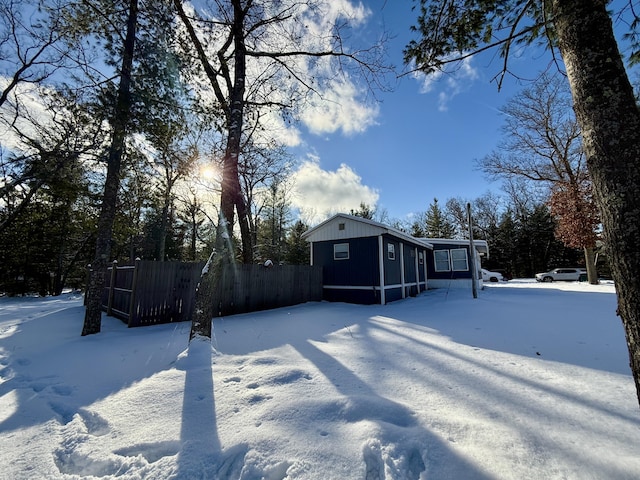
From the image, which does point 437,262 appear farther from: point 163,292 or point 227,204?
point 163,292

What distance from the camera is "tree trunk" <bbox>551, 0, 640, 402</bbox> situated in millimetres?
1438

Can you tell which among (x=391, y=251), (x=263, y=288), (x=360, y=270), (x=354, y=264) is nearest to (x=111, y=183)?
(x=263, y=288)

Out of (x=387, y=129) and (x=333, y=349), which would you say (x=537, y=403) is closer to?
(x=333, y=349)

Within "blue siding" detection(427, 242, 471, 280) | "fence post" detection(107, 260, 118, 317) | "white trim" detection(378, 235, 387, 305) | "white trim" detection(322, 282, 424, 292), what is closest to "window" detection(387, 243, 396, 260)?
"white trim" detection(378, 235, 387, 305)

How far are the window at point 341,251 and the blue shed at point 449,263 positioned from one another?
609 centimetres

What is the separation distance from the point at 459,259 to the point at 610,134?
15.0 m

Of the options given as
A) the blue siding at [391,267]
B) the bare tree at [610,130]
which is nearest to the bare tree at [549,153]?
the blue siding at [391,267]

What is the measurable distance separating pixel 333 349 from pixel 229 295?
458cm

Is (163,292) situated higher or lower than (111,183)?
lower

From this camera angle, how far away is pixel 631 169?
1.44 meters

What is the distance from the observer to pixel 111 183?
5.68m

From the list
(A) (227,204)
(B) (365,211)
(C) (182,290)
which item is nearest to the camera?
(A) (227,204)

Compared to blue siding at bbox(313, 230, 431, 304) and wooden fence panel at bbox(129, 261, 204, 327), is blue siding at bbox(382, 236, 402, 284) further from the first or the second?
wooden fence panel at bbox(129, 261, 204, 327)

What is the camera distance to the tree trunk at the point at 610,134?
4.72 ft
